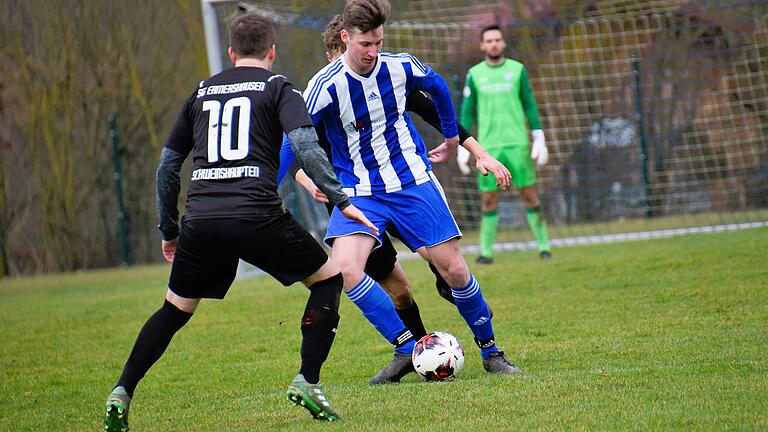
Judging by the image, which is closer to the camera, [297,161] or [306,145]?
[306,145]

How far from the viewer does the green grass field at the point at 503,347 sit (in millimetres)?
4664

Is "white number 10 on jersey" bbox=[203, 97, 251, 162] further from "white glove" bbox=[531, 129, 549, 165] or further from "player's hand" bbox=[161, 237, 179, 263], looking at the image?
"white glove" bbox=[531, 129, 549, 165]

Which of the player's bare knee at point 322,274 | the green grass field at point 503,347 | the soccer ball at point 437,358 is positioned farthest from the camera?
the soccer ball at point 437,358

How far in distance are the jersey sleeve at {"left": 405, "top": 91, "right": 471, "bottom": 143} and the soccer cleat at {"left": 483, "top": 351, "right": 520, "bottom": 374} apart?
1209 mm

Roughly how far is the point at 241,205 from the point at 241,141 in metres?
0.28

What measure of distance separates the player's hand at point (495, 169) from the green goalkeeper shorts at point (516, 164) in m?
5.47

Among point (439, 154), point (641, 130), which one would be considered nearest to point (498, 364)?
point (439, 154)

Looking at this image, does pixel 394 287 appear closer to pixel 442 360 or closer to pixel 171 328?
pixel 442 360

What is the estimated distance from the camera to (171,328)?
4.78 m

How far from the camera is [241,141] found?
461 centimetres

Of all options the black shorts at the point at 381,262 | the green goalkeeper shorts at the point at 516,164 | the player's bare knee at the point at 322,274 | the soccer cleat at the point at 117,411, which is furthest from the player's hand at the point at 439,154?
the green goalkeeper shorts at the point at 516,164

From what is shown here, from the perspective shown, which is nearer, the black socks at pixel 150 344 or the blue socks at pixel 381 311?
the black socks at pixel 150 344

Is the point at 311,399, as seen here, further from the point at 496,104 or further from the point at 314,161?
the point at 496,104

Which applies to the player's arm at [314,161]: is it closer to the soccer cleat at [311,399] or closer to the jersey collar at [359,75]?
the soccer cleat at [311,399]
